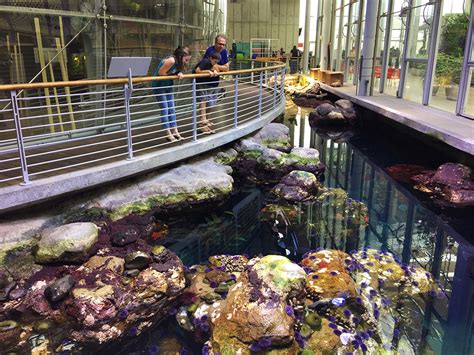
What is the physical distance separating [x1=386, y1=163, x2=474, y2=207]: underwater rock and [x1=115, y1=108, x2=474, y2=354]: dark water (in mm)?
237

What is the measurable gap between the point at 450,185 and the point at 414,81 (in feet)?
17.6

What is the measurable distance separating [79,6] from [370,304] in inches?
216

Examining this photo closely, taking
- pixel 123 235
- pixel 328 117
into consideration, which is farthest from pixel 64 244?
pixel 328 117

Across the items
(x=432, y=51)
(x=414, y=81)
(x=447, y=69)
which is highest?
(x=432, y=51)

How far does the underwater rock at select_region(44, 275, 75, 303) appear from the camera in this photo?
13.7ft

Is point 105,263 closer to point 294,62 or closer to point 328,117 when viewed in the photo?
point 328,117

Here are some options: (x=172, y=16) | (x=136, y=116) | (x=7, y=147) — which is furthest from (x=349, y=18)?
(x=7, y=147)

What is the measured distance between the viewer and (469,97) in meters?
8.80

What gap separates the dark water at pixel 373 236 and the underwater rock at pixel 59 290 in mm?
847

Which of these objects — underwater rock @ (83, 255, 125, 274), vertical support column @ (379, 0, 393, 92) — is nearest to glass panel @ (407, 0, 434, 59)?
vertical support column @ (379, 0, 393, 92)

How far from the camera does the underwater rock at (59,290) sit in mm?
4172

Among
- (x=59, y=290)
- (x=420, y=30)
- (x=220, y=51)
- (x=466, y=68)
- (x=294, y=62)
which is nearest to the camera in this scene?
(x=59, y=290)

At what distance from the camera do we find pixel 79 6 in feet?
20.7

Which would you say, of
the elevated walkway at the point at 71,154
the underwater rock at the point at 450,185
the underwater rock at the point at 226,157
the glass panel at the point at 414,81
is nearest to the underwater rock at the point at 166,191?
the elevated walkway at the point at 71,154
